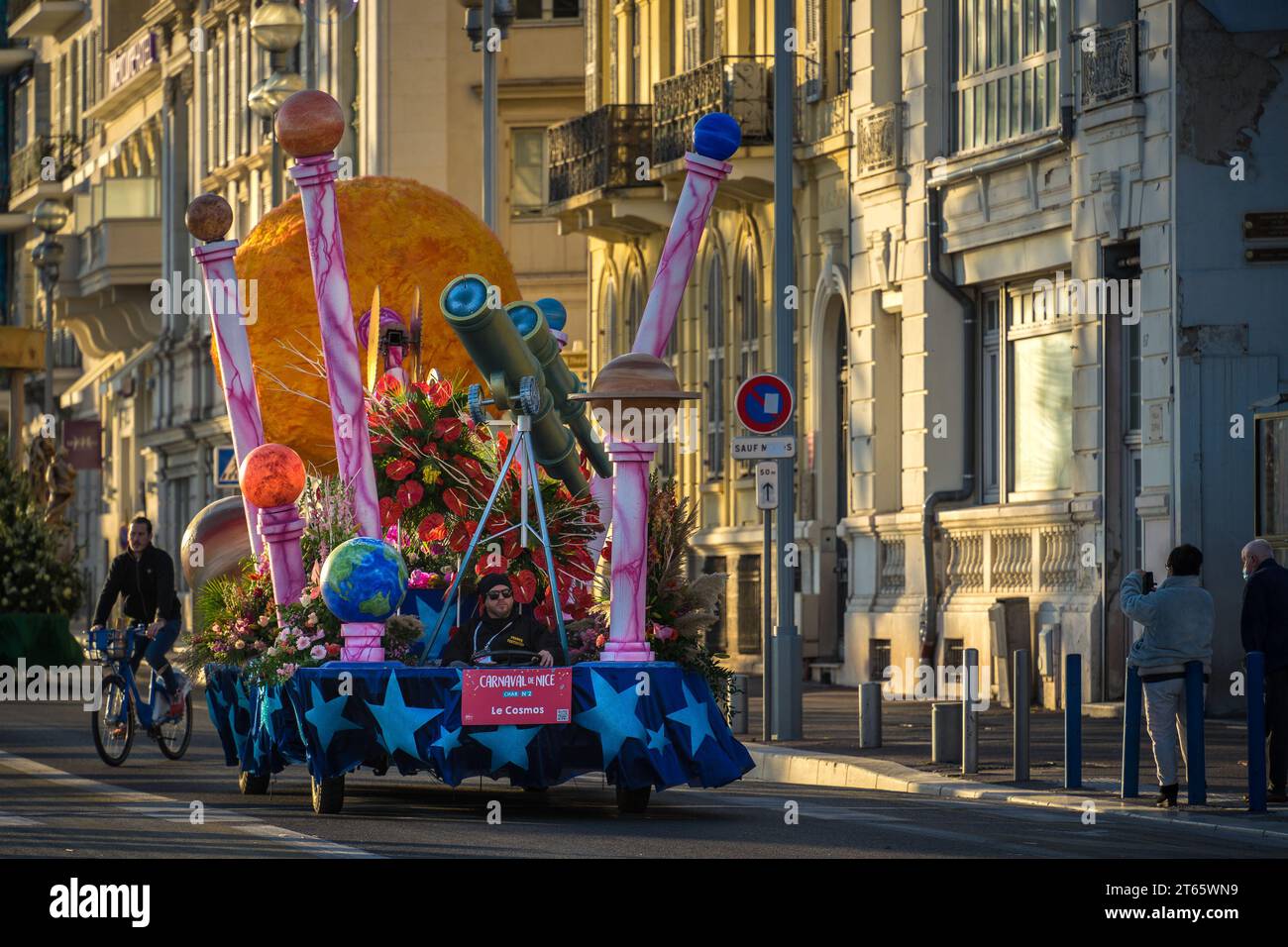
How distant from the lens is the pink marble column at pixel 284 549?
56.1 ft

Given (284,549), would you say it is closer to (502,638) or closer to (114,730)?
(502,638)

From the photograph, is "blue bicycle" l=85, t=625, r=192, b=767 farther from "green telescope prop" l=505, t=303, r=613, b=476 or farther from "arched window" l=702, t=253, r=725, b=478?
"arched window" l=702, t=253, r=725, b=478

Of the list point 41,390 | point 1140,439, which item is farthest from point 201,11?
point 1140,439

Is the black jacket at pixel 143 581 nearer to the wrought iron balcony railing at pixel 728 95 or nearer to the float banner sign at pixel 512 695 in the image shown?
the float banner sign at pixel 512 695

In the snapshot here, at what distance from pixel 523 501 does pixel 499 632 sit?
2.38 feet

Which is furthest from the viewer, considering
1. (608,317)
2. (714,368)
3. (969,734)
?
(608,317)

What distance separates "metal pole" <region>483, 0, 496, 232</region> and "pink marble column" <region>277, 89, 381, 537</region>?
16818mm

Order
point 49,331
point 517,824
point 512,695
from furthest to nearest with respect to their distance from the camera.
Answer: point 49,331
point 517,824
point 512,695

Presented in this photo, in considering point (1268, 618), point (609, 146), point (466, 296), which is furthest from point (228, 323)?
point (609, 146)

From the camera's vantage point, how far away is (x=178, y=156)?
6494 cm

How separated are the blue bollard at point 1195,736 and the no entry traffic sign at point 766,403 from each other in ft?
19.6

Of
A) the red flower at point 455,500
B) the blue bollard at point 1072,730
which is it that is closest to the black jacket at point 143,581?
the red flower at point 455,500

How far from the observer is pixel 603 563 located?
17312 mm

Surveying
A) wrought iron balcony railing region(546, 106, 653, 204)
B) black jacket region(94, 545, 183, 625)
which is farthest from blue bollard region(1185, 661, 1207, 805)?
wrought iron balcony railing region(546, 106, 653, 204)
